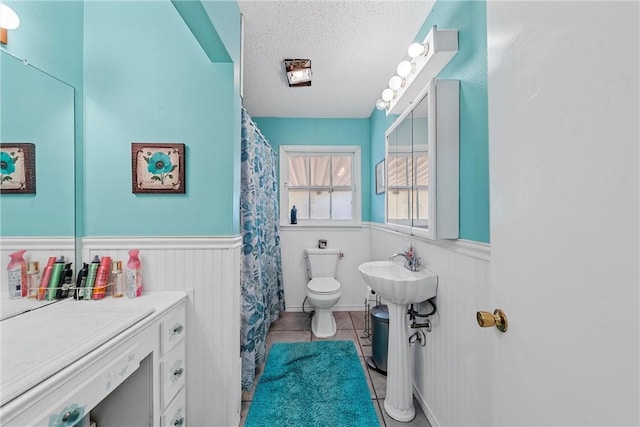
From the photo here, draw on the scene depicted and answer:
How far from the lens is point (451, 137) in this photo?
1.21 metres

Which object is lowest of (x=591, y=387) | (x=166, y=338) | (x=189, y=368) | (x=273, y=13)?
(x=189, y=368)

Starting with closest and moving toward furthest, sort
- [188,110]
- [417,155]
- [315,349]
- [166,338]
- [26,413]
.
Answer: [26,413] < [166,338] < [188,110] < [417,155] < [315,349]

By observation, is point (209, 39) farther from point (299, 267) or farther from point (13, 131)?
point (299, 267)

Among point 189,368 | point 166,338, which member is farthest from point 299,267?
point 166,338

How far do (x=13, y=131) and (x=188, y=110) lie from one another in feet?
2.23

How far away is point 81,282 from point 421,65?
2.01m

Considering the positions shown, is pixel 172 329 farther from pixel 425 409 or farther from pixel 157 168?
pixel 425 409

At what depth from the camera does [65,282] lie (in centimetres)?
124

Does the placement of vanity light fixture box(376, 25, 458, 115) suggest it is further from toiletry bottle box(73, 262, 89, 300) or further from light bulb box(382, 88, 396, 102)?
toiletry bottle box(73, 262, 89, 300)

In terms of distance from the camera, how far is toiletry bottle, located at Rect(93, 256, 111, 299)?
4.06 feet

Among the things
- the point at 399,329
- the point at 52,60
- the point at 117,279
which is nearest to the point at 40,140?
the point at 52,60

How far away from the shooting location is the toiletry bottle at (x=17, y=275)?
3.58ft

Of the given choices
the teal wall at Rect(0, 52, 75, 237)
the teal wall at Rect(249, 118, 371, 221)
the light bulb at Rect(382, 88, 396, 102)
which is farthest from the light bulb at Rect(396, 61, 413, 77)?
the teal wall at Rect(0, 52, 75, 237)

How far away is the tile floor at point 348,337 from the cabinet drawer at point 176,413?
0.34m
